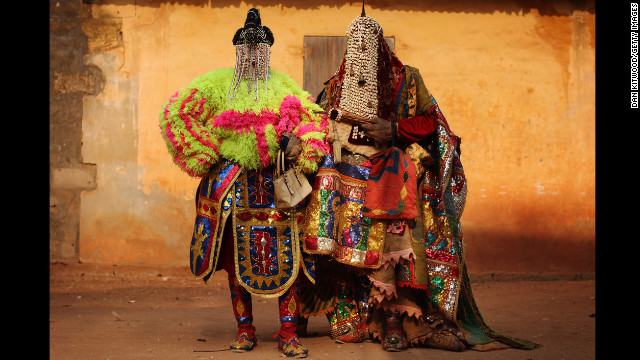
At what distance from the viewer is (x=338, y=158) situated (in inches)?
204

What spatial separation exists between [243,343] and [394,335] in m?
1.10

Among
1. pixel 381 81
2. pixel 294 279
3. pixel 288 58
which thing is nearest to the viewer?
pixel 294 279

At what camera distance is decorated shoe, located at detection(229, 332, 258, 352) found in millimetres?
5148

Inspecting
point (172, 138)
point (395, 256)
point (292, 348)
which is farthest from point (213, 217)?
point (395, 256)

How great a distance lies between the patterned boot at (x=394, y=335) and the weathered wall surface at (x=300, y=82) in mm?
4192

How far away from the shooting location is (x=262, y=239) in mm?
5031

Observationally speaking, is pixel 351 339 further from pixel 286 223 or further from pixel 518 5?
pixel 518 5

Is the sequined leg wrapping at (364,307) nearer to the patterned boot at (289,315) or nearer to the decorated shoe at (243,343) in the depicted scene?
the patterned boot at (289,315)

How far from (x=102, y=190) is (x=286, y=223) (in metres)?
4.97

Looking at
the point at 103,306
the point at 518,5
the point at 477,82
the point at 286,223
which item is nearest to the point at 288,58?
the point at 477,82

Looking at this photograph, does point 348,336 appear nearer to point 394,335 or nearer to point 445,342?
point 394,335

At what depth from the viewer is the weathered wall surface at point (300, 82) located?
30.5 ft

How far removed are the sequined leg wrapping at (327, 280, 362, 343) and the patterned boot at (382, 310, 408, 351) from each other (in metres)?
0.28

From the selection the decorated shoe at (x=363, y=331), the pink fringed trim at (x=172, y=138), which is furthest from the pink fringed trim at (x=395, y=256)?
the pink fringed trim at (x=172, y=138)
